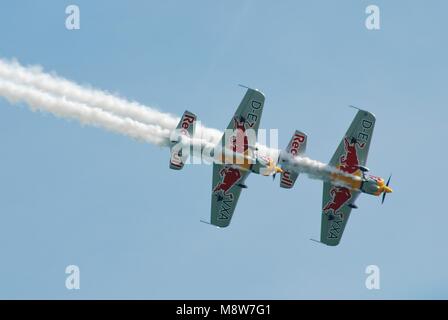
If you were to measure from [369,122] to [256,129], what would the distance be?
652cm

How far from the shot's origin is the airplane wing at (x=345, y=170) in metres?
56.2

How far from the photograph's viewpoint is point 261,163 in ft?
183

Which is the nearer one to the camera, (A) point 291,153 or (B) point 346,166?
(A) point 291,153

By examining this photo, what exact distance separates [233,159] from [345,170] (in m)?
6.48

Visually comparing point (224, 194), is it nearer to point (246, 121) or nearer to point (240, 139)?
point (240, 139)

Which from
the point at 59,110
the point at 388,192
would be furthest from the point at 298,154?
the point at 59,110

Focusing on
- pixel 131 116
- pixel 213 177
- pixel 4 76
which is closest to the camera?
pixel 4 76

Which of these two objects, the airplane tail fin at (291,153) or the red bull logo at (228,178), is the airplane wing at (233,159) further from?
the airplane tail fin at (291,153)

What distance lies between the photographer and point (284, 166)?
185 feet

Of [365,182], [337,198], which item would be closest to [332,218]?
[337,198]

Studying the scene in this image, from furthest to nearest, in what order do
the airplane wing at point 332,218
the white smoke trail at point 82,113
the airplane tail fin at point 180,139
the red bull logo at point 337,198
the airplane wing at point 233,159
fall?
the airplane wing at point 332,218, the red bull logo at point 337,198, the airplane wing at point 233,159, the airplane tail fin at point 180,139, the white smoke trail at point 82,113

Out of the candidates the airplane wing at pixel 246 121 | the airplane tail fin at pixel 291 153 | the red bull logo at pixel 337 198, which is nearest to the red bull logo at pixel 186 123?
the airplane wing at pixel 246 121

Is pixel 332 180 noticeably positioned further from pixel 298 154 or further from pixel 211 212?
pixel 211 212

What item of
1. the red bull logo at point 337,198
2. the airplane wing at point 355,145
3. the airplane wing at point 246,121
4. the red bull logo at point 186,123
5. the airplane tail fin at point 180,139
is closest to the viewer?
the airplane tail fin at point 180,139
